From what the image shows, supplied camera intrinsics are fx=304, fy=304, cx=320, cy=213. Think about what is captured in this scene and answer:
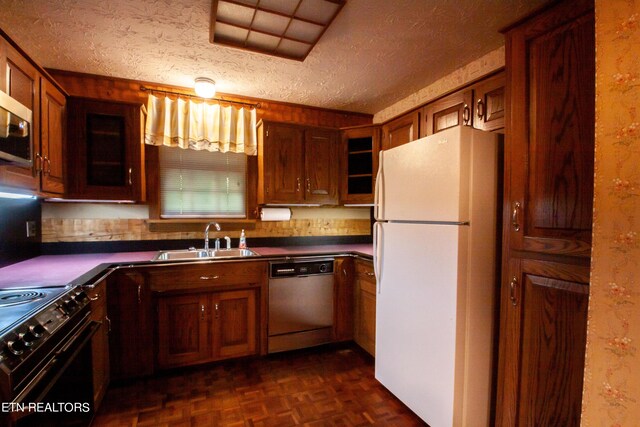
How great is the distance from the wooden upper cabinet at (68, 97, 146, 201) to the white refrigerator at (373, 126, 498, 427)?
6.69 feet

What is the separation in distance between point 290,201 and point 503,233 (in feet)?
5.95

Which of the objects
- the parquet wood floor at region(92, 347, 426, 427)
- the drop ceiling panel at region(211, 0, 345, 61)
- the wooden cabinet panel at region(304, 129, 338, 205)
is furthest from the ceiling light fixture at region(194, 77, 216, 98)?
the parquet wood floor at region(92, 347, 426, 427)

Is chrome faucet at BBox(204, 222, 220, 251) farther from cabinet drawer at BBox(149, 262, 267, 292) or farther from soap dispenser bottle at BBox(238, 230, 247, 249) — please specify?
cabinet drawer at BBox(149, 262, 267, 292)

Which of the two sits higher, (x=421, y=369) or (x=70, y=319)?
(x=70, y=319)

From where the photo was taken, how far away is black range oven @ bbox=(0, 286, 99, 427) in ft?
2.97

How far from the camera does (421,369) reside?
1.69m

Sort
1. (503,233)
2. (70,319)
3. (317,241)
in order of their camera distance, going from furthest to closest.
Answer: (317,241) < (503,233) < (70,319)

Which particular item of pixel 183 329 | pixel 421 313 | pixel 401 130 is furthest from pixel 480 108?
pixel 183 329

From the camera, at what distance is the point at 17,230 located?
79.3 inches

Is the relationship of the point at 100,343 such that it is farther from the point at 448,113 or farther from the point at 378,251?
the point at 448,113

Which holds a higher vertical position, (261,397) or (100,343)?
(100,343)

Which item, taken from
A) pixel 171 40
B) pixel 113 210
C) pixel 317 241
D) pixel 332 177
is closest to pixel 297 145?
pixel 332 177

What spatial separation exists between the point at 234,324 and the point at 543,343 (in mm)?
1980

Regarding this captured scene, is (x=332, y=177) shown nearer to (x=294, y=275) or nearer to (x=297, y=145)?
(x=297, y=145)
